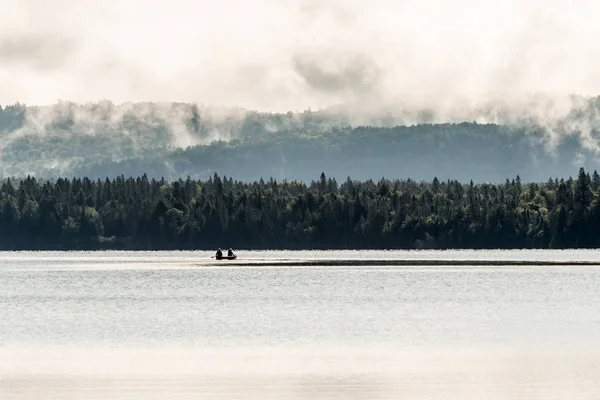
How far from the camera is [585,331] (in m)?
85.4

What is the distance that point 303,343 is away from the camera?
78.2 meters

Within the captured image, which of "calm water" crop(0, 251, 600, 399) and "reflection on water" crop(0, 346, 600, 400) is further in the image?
"calm water" crop(0, 251, 600, 399)

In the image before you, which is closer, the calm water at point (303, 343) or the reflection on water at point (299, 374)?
the reflection on water at point (299, 374)

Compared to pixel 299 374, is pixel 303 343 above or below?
above

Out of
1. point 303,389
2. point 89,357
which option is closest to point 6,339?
point 89,357

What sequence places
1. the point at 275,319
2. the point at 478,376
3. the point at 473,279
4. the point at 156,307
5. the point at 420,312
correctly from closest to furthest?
the point at 478,376 → the point at 275,319 → the point at 420,312 → the point at 156,307 → the point at 473,279

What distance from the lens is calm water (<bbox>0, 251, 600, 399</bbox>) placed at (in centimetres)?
5694

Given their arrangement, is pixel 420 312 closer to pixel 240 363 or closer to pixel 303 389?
pixel 240 363

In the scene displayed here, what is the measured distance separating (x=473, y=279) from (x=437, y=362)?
352 feet

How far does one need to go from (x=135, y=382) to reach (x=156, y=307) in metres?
58.7

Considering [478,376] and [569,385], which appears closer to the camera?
[569,385]

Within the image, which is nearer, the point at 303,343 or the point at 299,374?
the point at 299,374

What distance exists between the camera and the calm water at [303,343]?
56938 mm

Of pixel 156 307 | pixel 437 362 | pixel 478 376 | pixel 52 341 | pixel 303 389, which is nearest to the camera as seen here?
pixel 303 389
